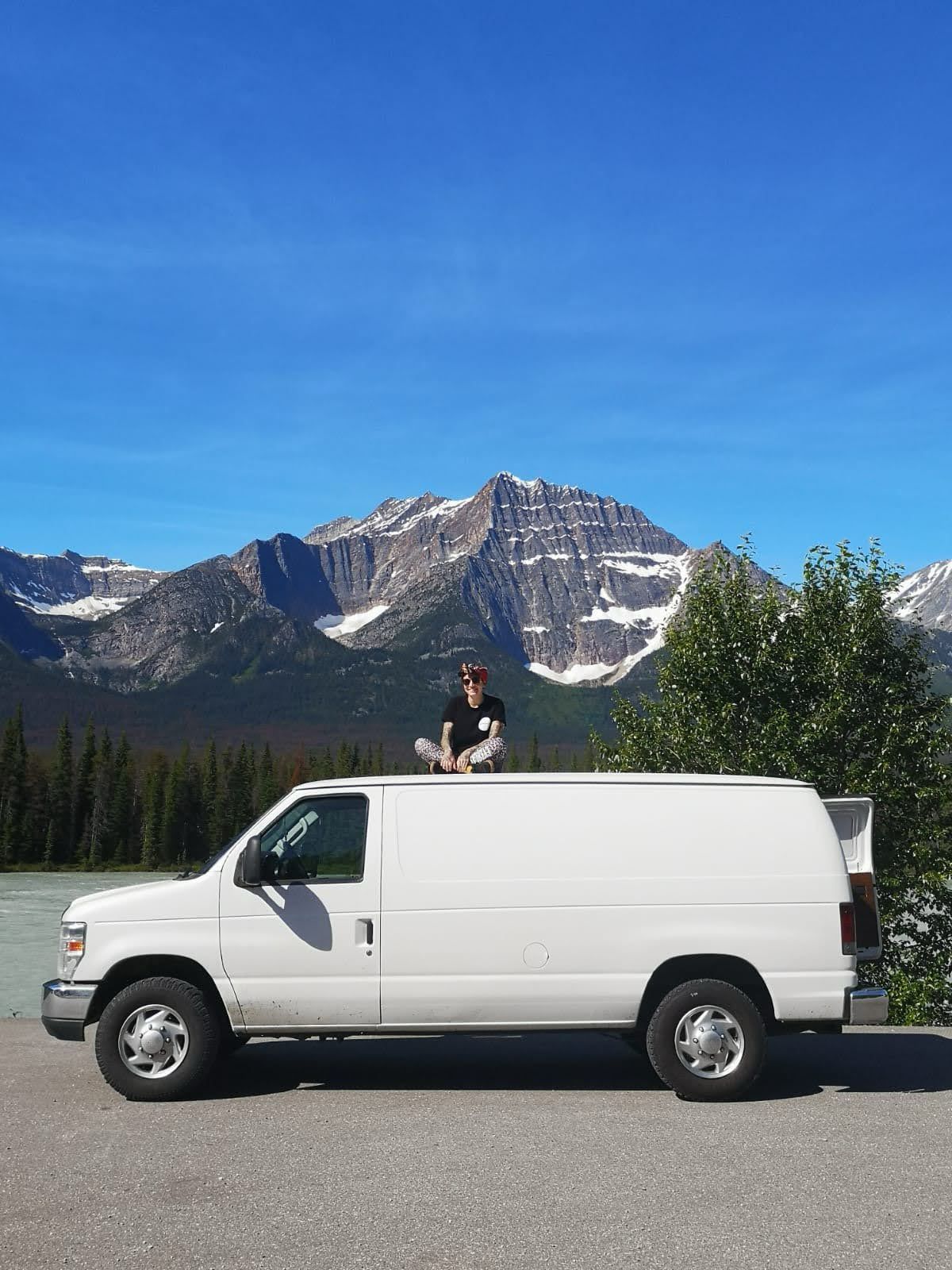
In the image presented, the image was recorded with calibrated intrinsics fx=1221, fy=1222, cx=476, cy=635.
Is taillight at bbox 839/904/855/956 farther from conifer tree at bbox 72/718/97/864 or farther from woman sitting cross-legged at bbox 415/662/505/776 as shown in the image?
conifer tree at bbox 72/718/97/864

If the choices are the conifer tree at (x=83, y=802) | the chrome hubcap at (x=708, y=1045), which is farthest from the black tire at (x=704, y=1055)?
the conifer tree at (x=83, y=802)

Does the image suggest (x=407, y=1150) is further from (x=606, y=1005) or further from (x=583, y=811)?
(x=583, y=811)

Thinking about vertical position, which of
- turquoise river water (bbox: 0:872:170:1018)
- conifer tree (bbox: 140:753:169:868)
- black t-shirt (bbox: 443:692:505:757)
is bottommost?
turquoise river water (bbox: 0:872:170:1018)

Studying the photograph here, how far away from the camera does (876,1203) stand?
20.6 feet

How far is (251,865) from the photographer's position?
8.73 m

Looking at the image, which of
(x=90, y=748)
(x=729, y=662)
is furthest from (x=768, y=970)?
(x=90, y=748)

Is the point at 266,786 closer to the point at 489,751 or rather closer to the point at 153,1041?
the point at 489,751

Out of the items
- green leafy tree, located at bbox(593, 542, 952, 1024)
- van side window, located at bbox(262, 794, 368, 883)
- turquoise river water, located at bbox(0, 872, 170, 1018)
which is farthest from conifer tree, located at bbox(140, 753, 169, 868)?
van side window, located at bbox(262, 794, 368, 883)

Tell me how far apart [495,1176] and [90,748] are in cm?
15738

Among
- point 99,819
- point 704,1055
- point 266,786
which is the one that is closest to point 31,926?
point 704,1055

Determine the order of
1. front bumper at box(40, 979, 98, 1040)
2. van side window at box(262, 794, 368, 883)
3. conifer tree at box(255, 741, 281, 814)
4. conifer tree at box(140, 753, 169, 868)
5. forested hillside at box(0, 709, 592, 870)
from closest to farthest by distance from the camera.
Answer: front bumper at box(40, 979, 98, 1040)
van side window at box(262, 794, 368, 883)
forested hillside at box(0, 709, 592, 870)
conifer tree at box(140, 753, 169, 868)
conifer tree at box(255, 741, 281, 814)

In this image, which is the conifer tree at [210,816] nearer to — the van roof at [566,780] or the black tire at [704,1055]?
the van roof at [566,780]

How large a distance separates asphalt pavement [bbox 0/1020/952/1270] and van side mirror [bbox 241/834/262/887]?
154cm

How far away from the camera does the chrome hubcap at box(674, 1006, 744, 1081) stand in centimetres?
869
